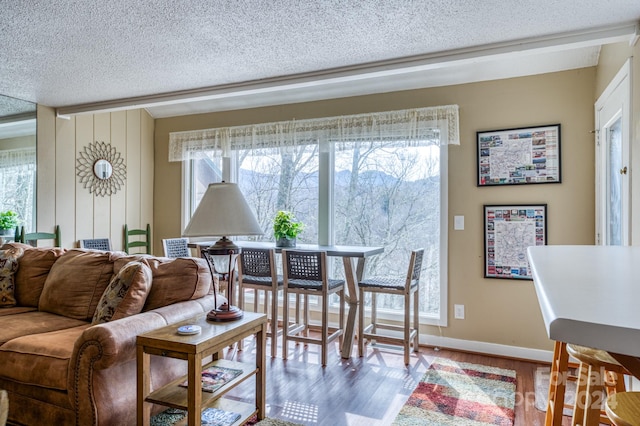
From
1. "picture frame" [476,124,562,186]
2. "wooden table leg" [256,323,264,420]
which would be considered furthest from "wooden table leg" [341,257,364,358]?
"picture frame" [476,124,562,186]

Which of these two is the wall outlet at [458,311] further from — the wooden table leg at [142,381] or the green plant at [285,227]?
the wooden table leg at [142,381]

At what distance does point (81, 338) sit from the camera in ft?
6.30

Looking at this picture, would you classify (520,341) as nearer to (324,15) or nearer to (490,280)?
(490,280)

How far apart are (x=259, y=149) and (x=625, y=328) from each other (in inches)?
→ 169

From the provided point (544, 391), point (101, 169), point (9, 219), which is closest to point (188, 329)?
point (544, 391)

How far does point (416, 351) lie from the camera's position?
141 inches

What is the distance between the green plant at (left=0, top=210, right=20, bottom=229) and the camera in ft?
13.1

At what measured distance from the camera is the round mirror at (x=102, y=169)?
4.66 metres

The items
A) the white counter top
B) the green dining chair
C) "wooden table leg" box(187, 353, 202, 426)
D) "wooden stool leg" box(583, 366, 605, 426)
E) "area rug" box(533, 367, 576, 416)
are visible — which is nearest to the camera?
the white counter top

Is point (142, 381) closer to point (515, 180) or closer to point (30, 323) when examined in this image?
point (30, 323)

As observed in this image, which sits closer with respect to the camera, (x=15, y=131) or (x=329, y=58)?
(x=329, y=58)

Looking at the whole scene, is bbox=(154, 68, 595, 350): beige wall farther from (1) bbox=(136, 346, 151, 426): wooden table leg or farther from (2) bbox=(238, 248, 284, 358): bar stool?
(1) bbox=(136, 346, 151, 426): wooden table leg

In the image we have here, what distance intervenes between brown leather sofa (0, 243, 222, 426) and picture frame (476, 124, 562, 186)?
8.19 ft

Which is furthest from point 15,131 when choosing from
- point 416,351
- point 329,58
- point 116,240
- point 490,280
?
point 490,280
